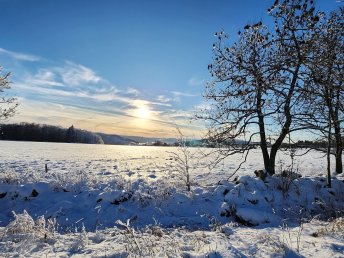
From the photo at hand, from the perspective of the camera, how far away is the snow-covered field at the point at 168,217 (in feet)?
19.2

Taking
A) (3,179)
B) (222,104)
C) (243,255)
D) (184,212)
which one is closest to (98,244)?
(243,255)

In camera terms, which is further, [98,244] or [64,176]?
[64,176]

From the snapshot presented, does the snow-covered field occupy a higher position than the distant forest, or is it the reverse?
the distant forest

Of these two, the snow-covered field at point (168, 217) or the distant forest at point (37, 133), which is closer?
the snow-covered field at point (168, 217)

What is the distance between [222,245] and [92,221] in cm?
553

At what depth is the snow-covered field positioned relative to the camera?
19.2 feet

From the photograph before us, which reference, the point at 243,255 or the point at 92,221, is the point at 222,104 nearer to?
the point at 92,221

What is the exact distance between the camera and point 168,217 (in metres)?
10.4

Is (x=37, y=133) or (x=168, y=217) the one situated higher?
(x=37, y=133)

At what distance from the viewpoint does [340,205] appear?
11.3m

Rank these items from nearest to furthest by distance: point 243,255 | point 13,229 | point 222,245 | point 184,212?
point 243,255 → point 222,245 → point 13,229 → point 184,212

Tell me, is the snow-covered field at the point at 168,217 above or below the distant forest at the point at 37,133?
below

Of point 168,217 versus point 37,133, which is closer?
point 168,217

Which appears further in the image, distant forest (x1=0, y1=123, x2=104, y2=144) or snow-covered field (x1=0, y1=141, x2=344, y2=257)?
distant forest (x1=0, y1=123, x2=104, y2=144)
